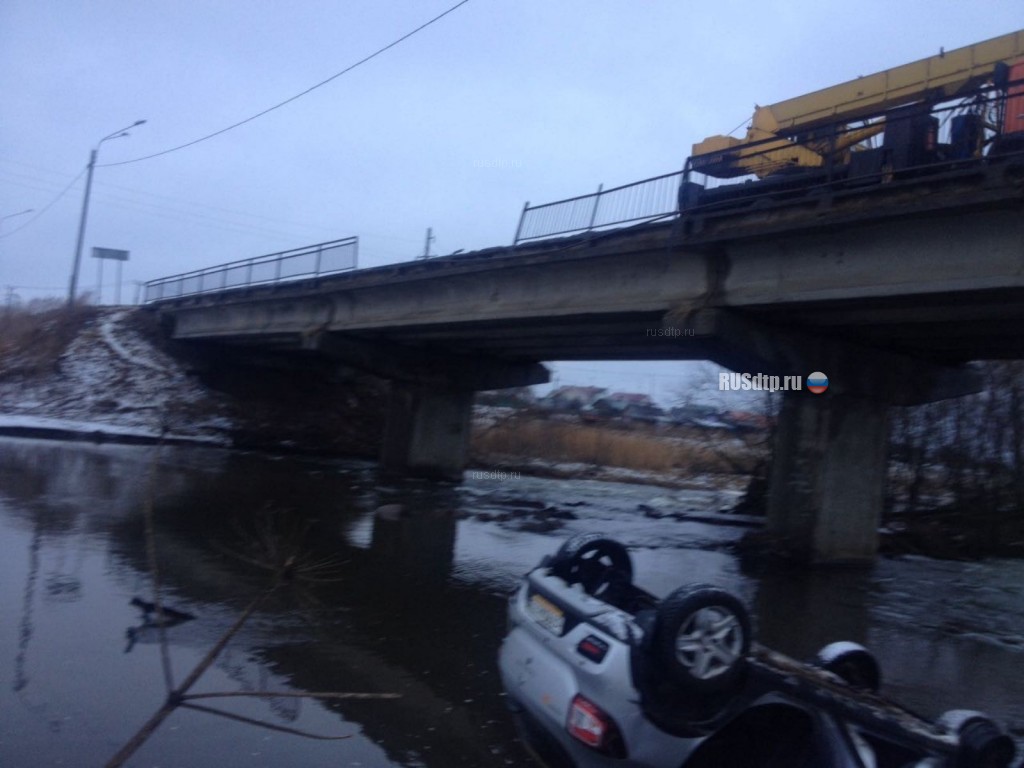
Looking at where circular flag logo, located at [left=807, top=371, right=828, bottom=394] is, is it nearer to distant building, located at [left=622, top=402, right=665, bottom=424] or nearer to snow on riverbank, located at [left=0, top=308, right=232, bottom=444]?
snow on riverbank, located at [left=0, top=308, right=232, bottom=444]

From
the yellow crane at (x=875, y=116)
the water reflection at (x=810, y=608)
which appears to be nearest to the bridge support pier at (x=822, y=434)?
the water reflection at (x=810, y=608)

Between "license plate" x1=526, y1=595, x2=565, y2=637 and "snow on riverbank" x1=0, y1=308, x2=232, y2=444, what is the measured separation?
27315mm

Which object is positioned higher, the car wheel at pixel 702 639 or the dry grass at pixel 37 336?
the dry grass at pixel 37 336

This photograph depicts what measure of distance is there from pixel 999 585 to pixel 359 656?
1108cm

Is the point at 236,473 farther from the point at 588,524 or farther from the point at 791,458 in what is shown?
the point at 791,458

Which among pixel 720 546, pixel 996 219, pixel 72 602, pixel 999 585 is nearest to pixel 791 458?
pixel 720 546

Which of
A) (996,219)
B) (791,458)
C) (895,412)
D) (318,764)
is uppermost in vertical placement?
(996,219)

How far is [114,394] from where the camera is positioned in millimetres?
35438

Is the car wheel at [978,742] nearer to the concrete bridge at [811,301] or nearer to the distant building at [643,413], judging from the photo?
the concrete bridge at [811,301]

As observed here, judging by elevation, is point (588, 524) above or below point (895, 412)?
Answer: below

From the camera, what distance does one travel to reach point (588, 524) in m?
18.0

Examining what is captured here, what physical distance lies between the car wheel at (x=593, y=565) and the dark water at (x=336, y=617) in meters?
1.10

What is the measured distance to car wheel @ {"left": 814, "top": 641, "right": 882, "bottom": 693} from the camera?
184 inches

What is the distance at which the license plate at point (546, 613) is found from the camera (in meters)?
4.37
